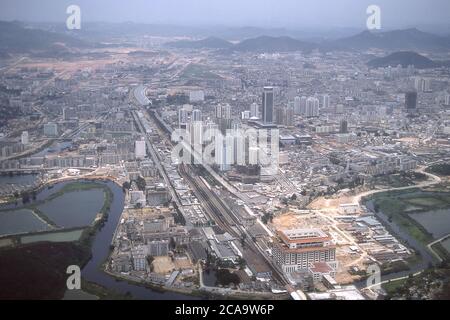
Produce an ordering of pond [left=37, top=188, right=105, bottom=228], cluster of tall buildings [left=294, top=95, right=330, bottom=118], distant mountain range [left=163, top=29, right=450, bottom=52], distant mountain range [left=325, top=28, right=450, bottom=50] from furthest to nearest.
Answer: distant mountain range [left=163, top=29, right=450, bottom=52] < distant mountain range [left=325, top=28, right=450, bottom=50] < cluster of tall buildings [left=294, top=95, right=330, bottom=118] < pond [left=37, top=188, right=105, bottom=228]

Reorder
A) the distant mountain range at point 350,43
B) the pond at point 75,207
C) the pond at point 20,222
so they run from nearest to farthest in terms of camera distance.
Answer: the pond at point 20,222 < the pond at point 75,207 < the distant mountain range at point 350,43

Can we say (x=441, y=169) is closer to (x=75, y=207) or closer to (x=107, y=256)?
(x=75, y=207)

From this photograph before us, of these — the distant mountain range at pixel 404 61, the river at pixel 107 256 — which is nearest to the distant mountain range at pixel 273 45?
the distant mountain range at pixel 404 61

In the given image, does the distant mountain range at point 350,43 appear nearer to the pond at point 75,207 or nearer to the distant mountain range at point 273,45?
the distant mountain range at point 273,45

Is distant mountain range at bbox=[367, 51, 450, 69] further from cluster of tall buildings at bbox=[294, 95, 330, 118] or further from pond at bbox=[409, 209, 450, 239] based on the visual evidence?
pond at bbox=[409, 209, 450, 239]

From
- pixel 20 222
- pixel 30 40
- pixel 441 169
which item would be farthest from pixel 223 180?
pixel 30 40

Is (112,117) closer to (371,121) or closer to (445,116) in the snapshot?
(371,121)

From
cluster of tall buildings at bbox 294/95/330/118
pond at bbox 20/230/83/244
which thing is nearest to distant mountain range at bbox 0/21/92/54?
cluster of tall buildings at bbox 294/95/330/118
